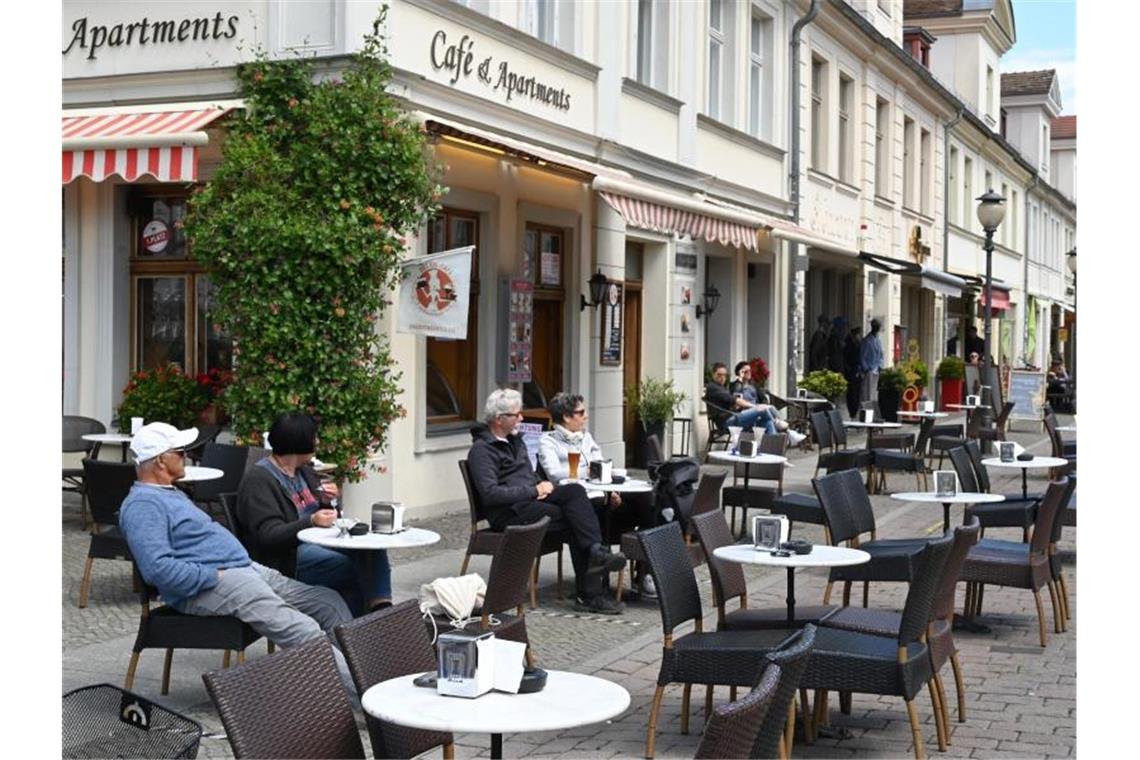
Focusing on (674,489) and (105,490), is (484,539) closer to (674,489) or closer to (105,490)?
(674,489)

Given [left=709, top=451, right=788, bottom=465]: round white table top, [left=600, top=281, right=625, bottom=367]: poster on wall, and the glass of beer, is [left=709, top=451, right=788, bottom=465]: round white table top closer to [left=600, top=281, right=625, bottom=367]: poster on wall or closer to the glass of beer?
the glass of beer

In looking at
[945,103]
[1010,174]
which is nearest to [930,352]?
[945,103]

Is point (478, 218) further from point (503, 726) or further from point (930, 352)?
point (930, 352)

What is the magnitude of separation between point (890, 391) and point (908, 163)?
7.60 meters

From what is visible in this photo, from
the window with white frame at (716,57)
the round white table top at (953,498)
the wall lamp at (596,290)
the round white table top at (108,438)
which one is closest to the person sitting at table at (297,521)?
the round white table top at (953,498)

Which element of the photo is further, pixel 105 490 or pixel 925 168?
pixel 925 168

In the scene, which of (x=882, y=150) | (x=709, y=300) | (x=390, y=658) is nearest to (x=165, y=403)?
(x=390, y=658)

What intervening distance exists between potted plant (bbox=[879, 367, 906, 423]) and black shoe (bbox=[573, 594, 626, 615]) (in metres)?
19.2

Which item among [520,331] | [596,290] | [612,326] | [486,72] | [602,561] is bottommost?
[602,561]

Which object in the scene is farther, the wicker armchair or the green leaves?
the green leaves

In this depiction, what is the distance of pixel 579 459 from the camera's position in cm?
1007

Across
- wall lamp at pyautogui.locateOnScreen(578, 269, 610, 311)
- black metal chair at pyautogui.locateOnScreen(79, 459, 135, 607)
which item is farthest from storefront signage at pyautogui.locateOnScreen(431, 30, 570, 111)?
black metal chair at pyautogui.locateOnScreen(79, 459, 135, 607)

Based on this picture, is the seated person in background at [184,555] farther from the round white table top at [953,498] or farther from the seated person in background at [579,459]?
→ the round white table top at [953,498]

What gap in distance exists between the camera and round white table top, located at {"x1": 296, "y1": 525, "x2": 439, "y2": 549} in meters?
7.12
